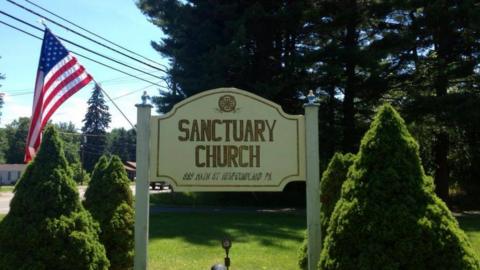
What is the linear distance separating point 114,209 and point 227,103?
2327 mm

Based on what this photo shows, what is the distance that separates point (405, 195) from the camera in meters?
3.85

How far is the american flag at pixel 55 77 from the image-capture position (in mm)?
7863

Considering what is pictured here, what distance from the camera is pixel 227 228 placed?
45.4 feet

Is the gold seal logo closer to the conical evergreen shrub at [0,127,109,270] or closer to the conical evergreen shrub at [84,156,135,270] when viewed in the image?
the conical evergreen shrub at [0,127,109,270]

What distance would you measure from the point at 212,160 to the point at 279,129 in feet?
2.52

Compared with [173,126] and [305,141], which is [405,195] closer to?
[305,141]

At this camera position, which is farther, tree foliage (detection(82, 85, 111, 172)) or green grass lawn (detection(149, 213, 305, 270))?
tree foliage (detection(82, 85, 111, 172))

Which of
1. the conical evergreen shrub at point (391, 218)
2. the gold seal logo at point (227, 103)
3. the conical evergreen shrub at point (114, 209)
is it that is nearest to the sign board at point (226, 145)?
the gold seal logo at point (227, 103)

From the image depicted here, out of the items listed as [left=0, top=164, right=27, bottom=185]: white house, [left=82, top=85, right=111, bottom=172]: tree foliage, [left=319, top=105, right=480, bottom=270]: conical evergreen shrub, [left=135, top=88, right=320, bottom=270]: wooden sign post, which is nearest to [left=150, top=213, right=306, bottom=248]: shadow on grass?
[left=135, top=88, right=320, bottom=270]: wooden sign post

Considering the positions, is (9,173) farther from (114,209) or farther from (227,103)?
(227,103)

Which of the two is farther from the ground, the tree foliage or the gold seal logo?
the tree foliage

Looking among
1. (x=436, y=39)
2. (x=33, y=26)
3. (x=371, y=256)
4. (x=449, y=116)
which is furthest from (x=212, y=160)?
(x=436, y=39)

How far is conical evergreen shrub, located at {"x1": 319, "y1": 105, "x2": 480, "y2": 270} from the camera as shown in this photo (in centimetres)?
363

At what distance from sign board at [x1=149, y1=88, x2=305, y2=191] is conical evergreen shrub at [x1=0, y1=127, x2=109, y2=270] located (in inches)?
33.8
